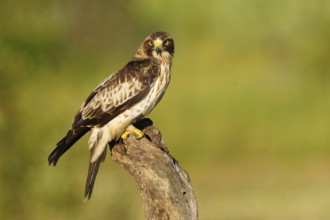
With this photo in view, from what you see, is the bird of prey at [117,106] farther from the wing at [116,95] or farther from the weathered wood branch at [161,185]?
the weathered wood branch at [161,185]

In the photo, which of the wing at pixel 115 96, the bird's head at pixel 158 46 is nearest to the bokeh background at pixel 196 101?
the bird's head at pixel 158 46

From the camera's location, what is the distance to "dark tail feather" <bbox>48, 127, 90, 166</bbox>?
11930 millimetres

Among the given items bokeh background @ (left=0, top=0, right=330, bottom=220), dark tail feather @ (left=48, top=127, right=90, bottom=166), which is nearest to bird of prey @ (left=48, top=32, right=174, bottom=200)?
dark tail feather @ (left=48, top=127, right=90, bottom=166)

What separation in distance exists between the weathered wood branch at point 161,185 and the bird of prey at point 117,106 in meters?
A: 0.96

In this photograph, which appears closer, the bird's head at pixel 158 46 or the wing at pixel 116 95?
the wing at pixel 116 95

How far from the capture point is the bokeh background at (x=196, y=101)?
57.8ft

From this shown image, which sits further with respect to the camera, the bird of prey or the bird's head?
the bird's head

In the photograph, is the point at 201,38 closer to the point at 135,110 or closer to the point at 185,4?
the point at 185,4

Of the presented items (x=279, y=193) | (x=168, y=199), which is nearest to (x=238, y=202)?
(x=279, y=193)

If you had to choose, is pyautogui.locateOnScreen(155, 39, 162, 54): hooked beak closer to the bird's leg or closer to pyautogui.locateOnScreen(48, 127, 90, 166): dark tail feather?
the bird's leg

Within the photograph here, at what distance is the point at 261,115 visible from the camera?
92.2 feet

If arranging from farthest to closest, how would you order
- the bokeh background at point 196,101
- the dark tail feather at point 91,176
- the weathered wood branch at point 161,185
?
the bokeh background at point 196,101
the dark tail feather at point 91,176
the weathered wood branch at point 161,185

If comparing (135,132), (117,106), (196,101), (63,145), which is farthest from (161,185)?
(196,101)

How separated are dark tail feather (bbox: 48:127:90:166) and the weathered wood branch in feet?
3.53
